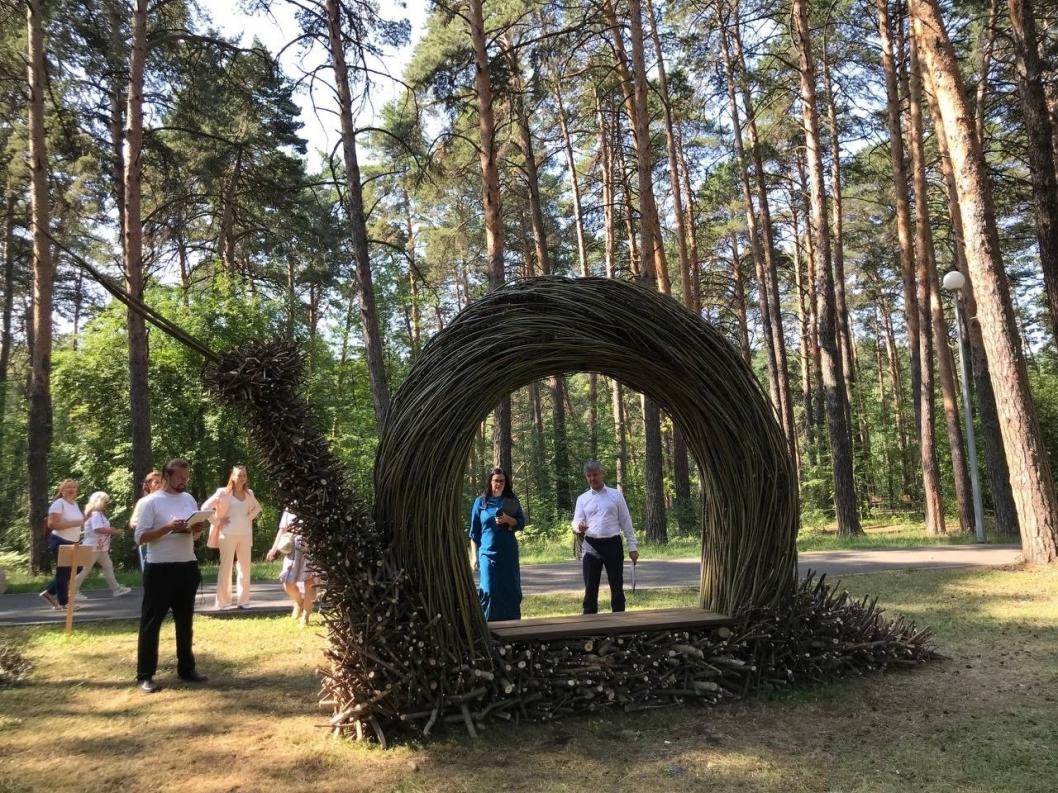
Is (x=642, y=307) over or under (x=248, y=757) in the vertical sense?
over

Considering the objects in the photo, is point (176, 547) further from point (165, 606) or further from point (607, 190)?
point (607, 190)

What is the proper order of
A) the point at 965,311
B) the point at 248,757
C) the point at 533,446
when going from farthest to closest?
the point at 533,446 < the point at 965,311 < the point at 248,757

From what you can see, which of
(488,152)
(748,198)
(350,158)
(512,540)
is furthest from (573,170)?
(512,540)

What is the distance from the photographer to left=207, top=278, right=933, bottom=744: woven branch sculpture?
3863mm

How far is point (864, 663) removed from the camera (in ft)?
15.8

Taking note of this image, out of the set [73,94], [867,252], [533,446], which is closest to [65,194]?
[73,94]

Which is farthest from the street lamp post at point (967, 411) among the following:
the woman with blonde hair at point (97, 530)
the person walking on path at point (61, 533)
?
the person walking on path at point (61, 533)

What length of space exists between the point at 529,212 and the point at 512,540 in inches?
722

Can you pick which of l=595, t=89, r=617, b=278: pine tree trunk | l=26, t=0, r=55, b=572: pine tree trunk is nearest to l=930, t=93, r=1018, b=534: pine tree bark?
l=595, t=89, r=617, b=278: pine tree trunk

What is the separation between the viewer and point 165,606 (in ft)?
16.3

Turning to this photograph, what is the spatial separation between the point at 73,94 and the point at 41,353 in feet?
16.8

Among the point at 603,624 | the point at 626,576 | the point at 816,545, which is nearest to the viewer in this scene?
the point at 603,624

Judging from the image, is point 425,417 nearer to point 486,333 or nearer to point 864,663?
point 486,333

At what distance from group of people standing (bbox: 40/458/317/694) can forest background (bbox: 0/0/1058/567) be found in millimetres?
1368
